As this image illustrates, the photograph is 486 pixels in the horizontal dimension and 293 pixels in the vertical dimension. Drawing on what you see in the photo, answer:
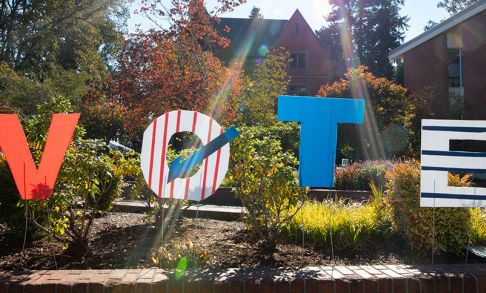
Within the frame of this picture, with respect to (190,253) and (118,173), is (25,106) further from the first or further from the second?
(190,253)

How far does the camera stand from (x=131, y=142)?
973 inches

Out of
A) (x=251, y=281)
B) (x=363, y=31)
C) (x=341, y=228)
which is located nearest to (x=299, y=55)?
(x=363, y=31)

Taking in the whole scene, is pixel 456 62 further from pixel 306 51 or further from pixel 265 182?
pixel 265 182

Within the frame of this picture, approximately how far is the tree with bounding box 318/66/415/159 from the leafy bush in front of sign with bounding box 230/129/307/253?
14.5 metres

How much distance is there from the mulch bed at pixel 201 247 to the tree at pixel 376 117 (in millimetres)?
14100

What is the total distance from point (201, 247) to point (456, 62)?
24.4 meters

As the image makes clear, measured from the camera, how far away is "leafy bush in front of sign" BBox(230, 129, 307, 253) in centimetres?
429

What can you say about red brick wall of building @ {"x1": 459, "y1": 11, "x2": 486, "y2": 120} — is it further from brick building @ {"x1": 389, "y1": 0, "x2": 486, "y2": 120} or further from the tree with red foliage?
the tree with red foliage

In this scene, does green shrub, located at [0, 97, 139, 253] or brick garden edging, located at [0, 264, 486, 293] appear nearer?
brick garden edging, located at [0, 264, 486, 293]

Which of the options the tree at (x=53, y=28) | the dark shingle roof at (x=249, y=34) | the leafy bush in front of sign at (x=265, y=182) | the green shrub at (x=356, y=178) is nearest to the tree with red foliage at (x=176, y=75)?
the green shrub at (x=356, y=178)

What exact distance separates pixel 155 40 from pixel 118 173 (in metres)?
5.94

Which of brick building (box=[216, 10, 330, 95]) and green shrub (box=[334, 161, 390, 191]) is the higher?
brick building (box=[216, 10, 330, 95])

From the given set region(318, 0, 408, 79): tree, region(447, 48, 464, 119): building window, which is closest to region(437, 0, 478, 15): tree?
region(318, 0, 408, 79): tree

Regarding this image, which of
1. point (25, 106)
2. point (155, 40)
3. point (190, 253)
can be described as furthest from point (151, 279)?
point (25, 106)
